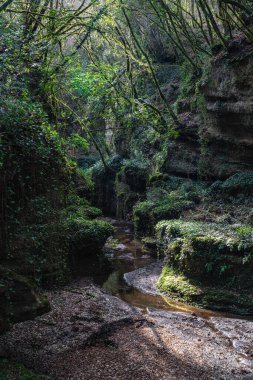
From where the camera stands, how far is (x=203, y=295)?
952 centimetres

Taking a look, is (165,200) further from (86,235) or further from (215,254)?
(215,254)

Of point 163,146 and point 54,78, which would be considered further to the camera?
point 163,146

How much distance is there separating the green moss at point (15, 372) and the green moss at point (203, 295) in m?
5.31

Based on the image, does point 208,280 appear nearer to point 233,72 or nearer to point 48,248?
point 48,248

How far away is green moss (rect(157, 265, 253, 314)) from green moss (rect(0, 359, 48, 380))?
531 centimetres

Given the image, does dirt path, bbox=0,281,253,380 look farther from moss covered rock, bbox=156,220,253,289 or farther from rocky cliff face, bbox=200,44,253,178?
rocky cliff face, bbox=200,44,253,178

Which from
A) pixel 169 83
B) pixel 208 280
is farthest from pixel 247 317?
pixel 169 83

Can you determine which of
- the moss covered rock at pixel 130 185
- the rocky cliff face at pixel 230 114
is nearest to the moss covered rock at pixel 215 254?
the rocky cliff face at pixel 230 114

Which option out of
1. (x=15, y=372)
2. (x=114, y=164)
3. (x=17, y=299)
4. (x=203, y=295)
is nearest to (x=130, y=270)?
(x=203, y=295)

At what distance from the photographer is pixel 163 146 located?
20.3 m

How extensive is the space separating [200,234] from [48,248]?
14.8 ft

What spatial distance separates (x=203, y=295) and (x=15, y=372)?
569 centimetres

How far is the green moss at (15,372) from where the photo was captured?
479 centimetres

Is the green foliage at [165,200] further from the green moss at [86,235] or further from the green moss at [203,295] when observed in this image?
the green moss at [203,295]
